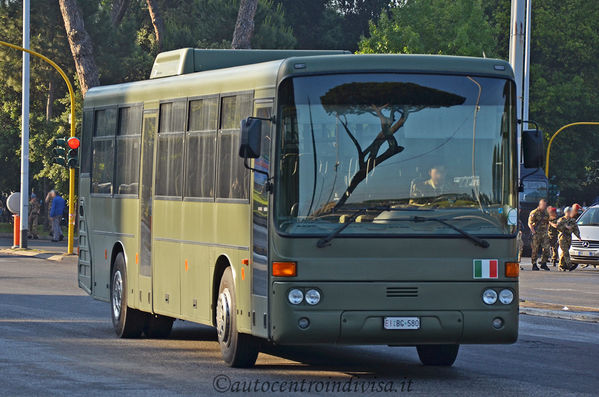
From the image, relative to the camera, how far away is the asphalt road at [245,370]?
37.6 ft

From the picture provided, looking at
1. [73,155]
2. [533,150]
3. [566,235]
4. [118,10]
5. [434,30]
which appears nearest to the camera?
[533,150]

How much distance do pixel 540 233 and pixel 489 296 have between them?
2272 centimetres

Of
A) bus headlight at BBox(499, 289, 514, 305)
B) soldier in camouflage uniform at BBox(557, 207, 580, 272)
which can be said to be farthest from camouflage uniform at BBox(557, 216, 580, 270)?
bus headlight at BBox(499, 289, 514, 305)

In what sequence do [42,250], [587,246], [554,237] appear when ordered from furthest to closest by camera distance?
[42,250] → [554,237] → [587,246]

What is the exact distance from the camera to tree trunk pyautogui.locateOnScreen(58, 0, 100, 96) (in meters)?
41.9

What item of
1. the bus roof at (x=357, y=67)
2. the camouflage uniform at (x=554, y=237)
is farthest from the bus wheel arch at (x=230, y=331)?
the camouflage uniform at (x=554, y=237)

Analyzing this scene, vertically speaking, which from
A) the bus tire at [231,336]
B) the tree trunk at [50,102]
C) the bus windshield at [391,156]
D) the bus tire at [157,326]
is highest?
the tree trunk at [50,102]

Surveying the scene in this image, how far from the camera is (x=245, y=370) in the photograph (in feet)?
41.3

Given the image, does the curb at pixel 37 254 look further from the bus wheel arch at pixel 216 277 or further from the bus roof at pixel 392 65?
the bus roof at pixel 392 65

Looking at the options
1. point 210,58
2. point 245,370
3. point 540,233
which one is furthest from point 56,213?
point 245,370

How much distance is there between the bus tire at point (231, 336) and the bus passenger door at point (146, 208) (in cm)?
220

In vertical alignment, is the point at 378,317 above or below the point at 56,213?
below

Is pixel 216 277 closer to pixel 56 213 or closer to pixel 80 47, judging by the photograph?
pixel 80 47

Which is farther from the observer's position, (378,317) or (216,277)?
(216,277)
